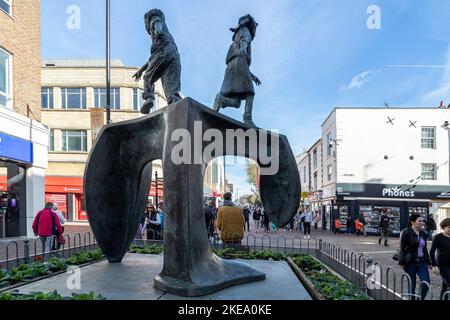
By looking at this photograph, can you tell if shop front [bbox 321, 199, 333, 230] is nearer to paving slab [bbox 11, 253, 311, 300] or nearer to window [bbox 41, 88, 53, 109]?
paving slab [bbox 11, 253, 311, 300]

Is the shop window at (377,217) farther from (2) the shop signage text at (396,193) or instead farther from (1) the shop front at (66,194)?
(1) the shop front at (66,194)

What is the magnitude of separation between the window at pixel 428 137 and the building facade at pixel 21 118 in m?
23.4

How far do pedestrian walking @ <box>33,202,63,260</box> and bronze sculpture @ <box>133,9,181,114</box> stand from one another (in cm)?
525

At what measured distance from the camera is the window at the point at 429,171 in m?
24.0

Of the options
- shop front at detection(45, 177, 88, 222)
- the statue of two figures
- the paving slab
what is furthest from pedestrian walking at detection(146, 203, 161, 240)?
shop front at detection(45, 177, 88, 222)

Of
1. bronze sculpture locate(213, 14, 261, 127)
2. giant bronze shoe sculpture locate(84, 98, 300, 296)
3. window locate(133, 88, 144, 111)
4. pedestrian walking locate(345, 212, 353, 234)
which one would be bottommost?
pedestrian walking locate(345, 212, 353, 234)

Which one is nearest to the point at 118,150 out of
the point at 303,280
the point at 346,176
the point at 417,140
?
the point at 303,280

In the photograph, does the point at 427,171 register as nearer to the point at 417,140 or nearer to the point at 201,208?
the point at 417,140

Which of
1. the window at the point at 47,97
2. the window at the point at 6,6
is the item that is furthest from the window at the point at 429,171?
the window at the point at 47,97

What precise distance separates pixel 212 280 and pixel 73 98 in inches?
1165

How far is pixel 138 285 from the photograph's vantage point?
5512 mm

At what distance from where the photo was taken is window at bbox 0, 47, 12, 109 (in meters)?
14.5

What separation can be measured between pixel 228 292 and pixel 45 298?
243 centimetres
